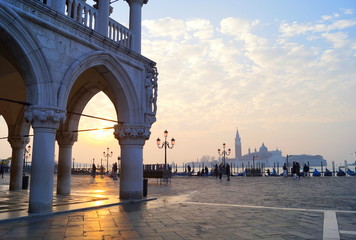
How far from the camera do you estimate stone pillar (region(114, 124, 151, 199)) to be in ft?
35.2

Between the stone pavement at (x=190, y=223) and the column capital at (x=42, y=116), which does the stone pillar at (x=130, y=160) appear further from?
the column capital at (x=42, y=116)

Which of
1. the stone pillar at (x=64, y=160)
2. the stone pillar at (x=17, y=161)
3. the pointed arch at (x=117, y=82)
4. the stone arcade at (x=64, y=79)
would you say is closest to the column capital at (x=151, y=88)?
the stone arcade at (x=64, y=79)

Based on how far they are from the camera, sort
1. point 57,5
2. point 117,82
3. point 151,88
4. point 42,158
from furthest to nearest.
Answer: point 151,88, point 117,82, point 57,5, point 42,158

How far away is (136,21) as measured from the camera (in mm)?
11852

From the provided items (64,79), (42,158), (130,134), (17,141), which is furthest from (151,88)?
(17,141)

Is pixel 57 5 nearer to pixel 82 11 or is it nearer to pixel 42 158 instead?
pixel 82 11

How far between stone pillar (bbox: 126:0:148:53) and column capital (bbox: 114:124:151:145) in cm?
295

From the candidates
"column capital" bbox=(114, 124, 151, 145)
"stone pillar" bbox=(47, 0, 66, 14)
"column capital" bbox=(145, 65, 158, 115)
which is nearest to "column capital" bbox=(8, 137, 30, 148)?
"column capital" bbox=(114, 124, 151, 145)

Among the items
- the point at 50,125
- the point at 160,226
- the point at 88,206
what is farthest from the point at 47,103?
the point at 160,226

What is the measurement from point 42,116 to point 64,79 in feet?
4.04

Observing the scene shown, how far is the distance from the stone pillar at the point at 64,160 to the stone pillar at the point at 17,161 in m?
2.81

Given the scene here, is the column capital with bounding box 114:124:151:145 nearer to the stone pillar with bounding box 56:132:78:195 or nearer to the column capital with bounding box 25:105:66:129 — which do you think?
the stone pillar with bounding box 56:132:78:195

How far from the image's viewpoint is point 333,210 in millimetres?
8664

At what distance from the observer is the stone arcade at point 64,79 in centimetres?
759
